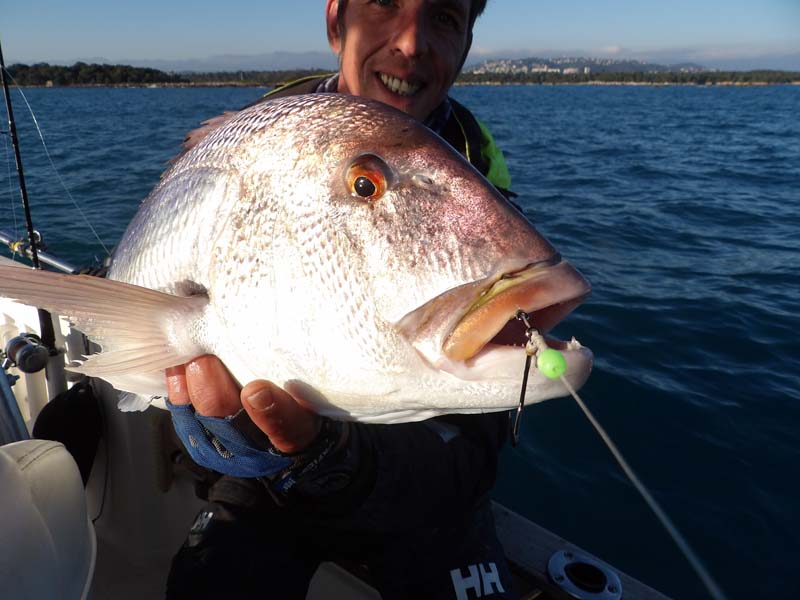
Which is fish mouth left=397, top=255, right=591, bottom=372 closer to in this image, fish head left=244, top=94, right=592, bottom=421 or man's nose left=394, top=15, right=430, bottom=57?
fish head left=244, top=94, right=592, bottom=421

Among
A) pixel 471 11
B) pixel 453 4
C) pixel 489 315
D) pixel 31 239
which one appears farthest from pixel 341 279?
pixel 31 239

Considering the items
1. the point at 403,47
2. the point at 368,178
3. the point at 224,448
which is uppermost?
the point at 403,47

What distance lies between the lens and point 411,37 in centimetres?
206

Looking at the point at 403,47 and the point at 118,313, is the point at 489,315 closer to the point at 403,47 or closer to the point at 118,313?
the point at 118,313

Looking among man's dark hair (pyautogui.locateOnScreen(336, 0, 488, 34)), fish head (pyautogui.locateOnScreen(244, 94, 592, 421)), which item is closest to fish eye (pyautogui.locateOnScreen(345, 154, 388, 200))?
fish head (pyautogui.locateOnScreen(244, 94, 592, 421))

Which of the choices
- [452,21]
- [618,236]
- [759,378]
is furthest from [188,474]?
[618,236]

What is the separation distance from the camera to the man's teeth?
2184 mm

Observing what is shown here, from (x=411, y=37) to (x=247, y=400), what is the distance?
1.51 metres

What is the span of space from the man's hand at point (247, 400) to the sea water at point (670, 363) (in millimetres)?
2855

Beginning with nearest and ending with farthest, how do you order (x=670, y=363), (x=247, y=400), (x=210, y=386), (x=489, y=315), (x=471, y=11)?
(x=489, y=315) → (x=247, y=400) → (x=210, y=386) → (x=471, y=11) → (x=670, y=363)

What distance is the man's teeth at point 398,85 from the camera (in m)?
2.18

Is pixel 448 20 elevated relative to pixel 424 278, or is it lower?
elevated

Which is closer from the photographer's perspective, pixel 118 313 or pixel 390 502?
pixel 118 313

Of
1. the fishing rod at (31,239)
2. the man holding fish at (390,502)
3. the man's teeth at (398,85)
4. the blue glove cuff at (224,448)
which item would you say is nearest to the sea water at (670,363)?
the man holding fish at (390,502)
